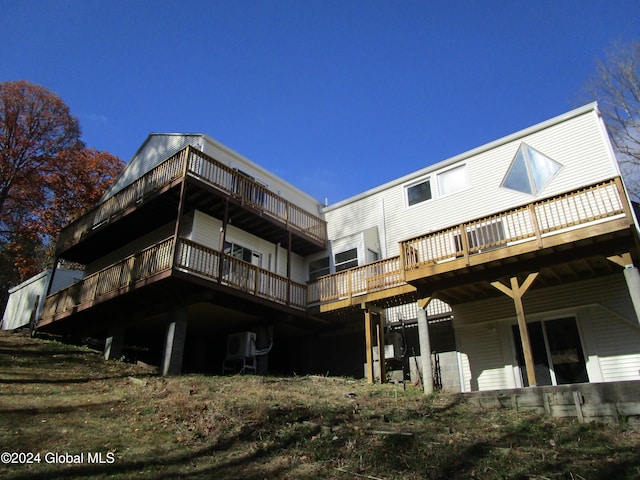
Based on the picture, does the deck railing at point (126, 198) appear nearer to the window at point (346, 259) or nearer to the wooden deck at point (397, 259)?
the wooden deck at point (397, 259)

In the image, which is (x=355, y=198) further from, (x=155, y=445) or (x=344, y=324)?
(x=155, y=445)

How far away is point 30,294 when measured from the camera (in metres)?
22.4

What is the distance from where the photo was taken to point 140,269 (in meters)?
15.1

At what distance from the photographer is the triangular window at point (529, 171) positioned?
15.6 metres

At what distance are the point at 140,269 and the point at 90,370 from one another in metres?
3.27

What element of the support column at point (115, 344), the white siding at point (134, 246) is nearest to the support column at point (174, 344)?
the support column at point (115, 344)

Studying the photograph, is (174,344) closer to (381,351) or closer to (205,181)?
(205,181)

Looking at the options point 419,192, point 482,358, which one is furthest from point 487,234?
point 419,192

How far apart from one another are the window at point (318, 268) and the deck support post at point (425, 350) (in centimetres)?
720

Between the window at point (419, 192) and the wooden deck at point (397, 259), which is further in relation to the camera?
the window at point (419, 192)

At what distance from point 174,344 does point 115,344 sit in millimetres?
3789

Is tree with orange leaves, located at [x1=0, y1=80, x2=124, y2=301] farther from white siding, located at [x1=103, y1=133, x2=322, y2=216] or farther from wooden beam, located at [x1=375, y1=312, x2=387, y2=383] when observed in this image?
wooden beam, located at [x1=375, y1=312, x2=387, y2=383]

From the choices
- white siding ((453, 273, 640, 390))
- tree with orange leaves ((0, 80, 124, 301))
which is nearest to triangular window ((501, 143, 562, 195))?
white siding ((453, 273, 640, 390))

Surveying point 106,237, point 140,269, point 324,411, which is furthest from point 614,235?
point 106,237
